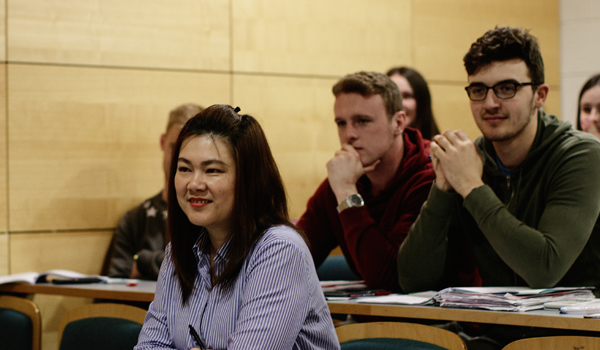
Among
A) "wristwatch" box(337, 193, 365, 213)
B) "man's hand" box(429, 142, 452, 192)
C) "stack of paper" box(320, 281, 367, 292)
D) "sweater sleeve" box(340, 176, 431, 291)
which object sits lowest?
"stack of paper" box(320, 281, 367, 292)

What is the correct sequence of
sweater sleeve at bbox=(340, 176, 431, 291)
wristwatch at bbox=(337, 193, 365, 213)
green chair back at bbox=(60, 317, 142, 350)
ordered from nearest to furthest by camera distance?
green chair back at bbox=(60, 317, 142, 350), sweater sleeve at bbox=(340, 176, 431, 291), wristwatch at bbox=(337, 193, 365, 213)

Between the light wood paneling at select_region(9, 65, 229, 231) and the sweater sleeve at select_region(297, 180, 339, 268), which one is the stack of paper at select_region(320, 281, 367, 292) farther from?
the light wood paneling at select_region(9, 65, 229, 231)

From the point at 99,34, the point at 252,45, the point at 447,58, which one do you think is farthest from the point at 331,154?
the point at 99,34

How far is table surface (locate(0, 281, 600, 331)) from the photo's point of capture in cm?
175

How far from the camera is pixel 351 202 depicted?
2.57 meters

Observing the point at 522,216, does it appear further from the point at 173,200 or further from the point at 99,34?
the point at 99,34

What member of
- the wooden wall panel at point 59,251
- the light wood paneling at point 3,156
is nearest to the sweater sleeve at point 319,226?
the wooden wall panel at point 59,251

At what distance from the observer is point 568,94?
4.93 m

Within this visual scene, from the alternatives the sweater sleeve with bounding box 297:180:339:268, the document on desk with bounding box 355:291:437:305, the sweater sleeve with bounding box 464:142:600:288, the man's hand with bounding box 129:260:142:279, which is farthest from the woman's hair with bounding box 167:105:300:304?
the man's hand with bounding box 129:260:142:279

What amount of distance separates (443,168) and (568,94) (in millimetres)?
3023

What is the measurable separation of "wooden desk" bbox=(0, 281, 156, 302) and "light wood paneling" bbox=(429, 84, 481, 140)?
7.79 feet

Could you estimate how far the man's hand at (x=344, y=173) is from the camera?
2633 millimetres

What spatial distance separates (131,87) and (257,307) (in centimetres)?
236

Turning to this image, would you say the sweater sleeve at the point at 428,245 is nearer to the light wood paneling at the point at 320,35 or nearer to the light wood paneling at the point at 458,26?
the light wood paneling at the point at 320,35
